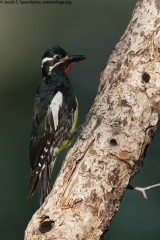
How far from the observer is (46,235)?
3465 mm

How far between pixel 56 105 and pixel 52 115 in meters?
0.11

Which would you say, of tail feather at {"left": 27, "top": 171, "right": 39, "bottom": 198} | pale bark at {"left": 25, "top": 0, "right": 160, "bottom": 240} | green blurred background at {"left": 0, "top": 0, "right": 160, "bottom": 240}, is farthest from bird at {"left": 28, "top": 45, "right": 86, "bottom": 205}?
green blurred background at {"left": 0, "top": 0, "right": 160, "bottom": 240}

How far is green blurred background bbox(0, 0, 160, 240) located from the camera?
711 cm

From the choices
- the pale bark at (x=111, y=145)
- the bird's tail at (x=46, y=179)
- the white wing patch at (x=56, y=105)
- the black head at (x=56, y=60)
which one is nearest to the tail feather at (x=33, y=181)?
the bird's tail at (x=46, y=179)

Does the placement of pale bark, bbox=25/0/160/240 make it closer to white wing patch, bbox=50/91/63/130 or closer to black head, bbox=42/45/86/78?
white wing patch, bbox=50/91/63/130

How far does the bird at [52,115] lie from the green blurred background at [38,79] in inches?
73.8

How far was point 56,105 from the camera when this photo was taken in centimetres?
515

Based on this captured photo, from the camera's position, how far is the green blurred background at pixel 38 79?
7105 mm

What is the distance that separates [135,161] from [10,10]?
4488 mm

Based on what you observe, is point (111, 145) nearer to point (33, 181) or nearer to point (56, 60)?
point (33, 181)

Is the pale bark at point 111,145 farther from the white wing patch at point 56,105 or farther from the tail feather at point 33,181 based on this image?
the white wing patch at point 56,105

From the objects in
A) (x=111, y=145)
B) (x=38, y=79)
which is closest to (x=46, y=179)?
(x=111, y=145)

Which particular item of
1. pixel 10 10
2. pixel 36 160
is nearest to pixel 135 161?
pixel 36 160

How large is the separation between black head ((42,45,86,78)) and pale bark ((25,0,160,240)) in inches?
61.6
